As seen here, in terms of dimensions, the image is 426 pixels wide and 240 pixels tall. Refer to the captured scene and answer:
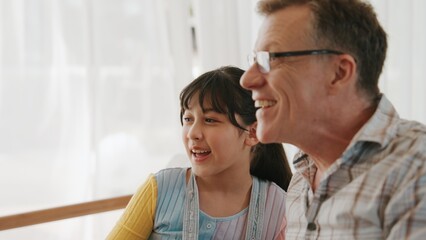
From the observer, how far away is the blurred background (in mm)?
1867

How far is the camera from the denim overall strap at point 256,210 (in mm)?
1568

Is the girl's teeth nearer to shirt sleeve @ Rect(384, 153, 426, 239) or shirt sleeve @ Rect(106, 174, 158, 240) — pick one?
shirt sleeve @ Rect(384, 153, 426, 239)

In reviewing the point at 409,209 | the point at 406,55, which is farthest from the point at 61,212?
the point at 406,55

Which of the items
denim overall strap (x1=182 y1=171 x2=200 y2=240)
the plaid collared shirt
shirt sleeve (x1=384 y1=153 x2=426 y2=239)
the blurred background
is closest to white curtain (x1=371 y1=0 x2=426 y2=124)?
the blurred background

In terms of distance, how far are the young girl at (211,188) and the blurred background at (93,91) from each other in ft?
1.57

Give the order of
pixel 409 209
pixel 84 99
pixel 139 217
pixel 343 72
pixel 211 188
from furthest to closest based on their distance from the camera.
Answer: pixel 84 99, pixel 211 188, pixel 139 217, pixel 343 72, pixel 409 209

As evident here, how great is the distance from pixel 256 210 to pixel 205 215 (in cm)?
17

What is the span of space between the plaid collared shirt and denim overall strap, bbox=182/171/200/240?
0.44 metres

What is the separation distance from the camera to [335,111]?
1.12 m

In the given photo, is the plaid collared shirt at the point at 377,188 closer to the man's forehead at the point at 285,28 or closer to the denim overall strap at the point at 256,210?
the man's forehead at the point at 285,28

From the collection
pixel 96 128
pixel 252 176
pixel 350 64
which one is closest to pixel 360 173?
pixel 350 64

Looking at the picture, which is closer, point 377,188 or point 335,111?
point 377,188

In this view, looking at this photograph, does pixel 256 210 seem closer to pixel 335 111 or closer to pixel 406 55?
pixel 335 111

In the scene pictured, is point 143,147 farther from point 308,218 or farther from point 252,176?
point 308,218
